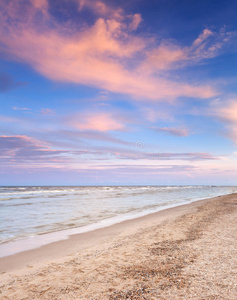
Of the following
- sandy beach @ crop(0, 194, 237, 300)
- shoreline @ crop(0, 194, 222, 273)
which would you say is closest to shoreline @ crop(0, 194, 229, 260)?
shoreline @ crop(0, 194, 222, 273)

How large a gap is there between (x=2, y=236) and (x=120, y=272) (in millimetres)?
8113

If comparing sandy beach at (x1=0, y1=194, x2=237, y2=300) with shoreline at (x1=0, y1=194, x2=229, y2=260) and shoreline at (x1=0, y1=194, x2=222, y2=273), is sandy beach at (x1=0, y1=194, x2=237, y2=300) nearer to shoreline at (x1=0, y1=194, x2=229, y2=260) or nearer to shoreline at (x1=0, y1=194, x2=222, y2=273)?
shoreline at (x1=0, y1=194, x2=222, y2=273)

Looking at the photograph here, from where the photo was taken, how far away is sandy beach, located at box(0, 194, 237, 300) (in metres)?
4.79

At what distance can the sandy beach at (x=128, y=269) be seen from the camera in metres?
4.79

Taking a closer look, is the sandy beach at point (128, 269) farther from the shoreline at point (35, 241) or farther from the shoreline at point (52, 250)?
the shoreline at point (35, 241)

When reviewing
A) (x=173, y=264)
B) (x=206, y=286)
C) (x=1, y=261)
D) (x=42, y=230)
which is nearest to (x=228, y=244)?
(x=173, y=264)

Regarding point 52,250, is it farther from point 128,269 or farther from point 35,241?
point 128,269

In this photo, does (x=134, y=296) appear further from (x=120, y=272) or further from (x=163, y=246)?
(x=163, y=246)

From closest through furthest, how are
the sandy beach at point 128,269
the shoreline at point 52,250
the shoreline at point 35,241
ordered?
the sandy beach at point 128,269
the shoreline at point 52,250
the shoreline at point 35,241

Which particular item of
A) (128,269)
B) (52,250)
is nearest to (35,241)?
(52,250)

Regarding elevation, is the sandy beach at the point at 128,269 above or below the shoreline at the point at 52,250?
above

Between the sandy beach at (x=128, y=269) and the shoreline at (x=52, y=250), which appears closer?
the sandy beach at (x=128, y=269)

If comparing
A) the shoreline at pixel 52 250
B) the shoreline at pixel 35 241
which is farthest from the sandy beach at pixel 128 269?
the shoreline at pixel 35 241

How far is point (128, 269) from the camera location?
6043 mm
